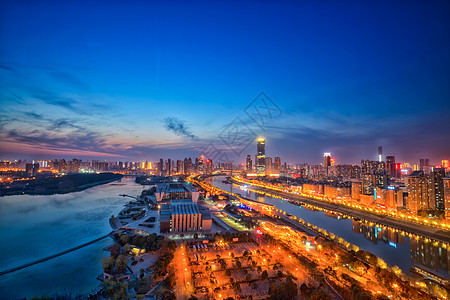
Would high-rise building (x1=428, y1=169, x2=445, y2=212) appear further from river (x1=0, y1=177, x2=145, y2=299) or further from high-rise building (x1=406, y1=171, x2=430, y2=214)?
river (x1=0, y1=177, x2=145, y2=299)

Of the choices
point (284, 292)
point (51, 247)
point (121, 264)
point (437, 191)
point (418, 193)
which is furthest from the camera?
point (418, 193)

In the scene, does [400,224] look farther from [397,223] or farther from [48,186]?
[48,186]

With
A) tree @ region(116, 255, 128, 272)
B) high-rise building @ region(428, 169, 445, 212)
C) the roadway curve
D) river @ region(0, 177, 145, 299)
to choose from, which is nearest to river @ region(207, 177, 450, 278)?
the roadway curve

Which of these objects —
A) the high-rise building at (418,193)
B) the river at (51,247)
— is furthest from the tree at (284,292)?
the high-rise building at (418,193)

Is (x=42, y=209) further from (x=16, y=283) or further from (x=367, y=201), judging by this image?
(x=367, y=201)

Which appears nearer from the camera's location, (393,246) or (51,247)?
(51,247)

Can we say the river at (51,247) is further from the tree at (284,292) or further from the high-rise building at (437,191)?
the high-rise building at (437,191)

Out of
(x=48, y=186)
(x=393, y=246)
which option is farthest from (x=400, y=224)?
(x=48, y=186)

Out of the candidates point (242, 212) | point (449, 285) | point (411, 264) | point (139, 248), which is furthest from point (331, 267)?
point (242, 212)
